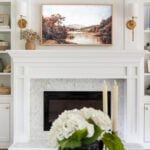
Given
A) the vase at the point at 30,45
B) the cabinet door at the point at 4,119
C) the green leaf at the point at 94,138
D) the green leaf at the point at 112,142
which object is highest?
the vase at the point at 30,45

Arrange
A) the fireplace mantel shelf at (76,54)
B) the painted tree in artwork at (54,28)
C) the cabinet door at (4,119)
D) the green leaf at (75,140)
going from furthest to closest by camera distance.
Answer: the cabinet door at (4,119) → the painted tree in artwork at (54,28) → the fireplace mantel shelf at (76,54) → the green leaf at (75,140)

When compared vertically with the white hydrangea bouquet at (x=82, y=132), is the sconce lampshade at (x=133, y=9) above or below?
above

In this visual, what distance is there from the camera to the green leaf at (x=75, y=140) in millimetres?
1220

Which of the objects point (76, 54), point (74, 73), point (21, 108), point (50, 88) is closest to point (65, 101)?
point (50, 88)

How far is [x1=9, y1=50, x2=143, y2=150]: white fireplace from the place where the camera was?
490cm

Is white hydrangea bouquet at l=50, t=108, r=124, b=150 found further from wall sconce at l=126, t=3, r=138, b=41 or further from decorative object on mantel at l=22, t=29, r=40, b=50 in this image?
wall sconce at l=126, t=3, r=138, b=41

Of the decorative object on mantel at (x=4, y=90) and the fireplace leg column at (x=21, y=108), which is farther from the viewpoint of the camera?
the decorative object on mantel at (x=4, y=90)

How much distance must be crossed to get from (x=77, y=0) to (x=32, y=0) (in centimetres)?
69

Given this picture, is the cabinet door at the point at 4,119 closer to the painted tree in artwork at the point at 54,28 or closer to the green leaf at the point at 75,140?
the painted tree in artwork at the point at 54,28

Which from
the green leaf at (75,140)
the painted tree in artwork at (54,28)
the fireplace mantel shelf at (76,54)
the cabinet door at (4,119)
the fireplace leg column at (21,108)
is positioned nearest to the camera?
the green leaf at (75,140)

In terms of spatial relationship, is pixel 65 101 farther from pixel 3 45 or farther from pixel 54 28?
pixel 3 45

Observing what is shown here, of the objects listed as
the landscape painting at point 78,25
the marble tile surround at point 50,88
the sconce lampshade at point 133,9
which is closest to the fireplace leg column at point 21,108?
the marble tile surround at point 50,88

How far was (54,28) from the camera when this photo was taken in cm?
513

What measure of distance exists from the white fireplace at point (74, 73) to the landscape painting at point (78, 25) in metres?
0.33
